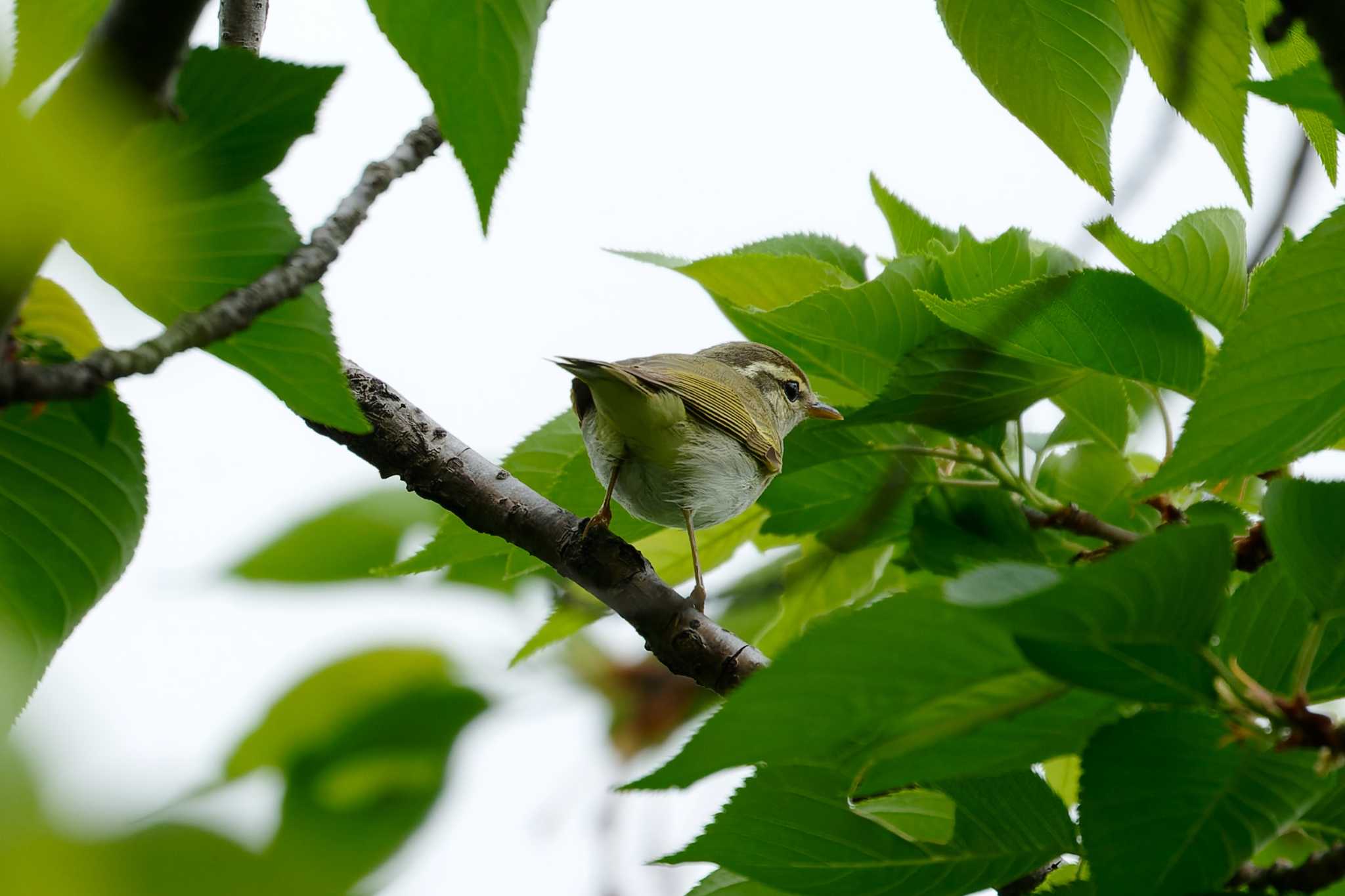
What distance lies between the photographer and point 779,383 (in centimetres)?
479

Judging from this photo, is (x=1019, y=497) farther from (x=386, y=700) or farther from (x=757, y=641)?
(x=386, y=700)

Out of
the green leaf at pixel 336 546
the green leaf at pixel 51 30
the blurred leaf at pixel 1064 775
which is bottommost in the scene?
the blurred leaf at pixel 1064 775

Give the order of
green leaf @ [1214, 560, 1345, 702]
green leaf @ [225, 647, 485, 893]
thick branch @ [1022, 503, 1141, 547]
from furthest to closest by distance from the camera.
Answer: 1. thick branch @ [1022, 503, 1141, 547]
2. green leaf @ [1214, 560, 1345, 702]
3. green leaf @ [225, 647, 485, 893]

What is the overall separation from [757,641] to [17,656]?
166 centimetres

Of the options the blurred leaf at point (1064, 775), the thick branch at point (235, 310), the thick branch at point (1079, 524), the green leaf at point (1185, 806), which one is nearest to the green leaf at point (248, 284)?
the thick branch at point (235, 310)

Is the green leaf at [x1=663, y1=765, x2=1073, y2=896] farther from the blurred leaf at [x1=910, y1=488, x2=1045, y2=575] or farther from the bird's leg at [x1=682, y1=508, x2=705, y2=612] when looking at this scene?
the bird's leg at [x1=682, y1=508, x2=705, y2=612]

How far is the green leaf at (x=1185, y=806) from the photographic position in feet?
3.84

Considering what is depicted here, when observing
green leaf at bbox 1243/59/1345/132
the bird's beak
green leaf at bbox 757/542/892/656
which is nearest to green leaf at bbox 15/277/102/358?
green leaf at bbox 1243/59/1345/132

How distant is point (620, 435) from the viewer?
340 cm

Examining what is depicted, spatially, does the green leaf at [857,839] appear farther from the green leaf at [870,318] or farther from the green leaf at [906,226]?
the green leaf at [906,226]

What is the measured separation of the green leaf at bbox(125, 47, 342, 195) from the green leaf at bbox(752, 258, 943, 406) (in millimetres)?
1091

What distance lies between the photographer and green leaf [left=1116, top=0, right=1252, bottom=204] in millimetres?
1505

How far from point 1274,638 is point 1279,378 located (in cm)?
31

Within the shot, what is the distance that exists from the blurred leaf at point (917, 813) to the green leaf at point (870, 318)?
0.84 meters
